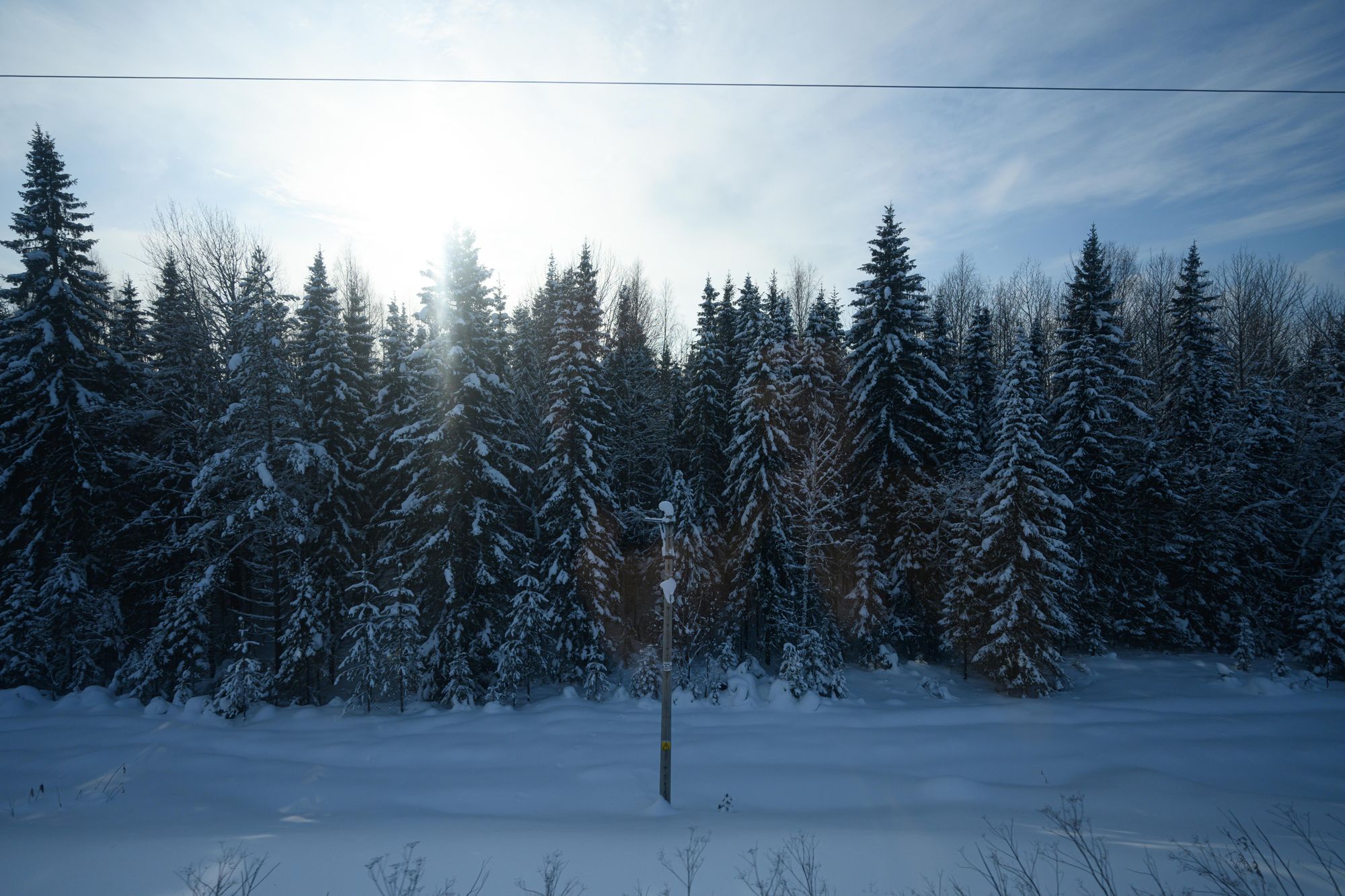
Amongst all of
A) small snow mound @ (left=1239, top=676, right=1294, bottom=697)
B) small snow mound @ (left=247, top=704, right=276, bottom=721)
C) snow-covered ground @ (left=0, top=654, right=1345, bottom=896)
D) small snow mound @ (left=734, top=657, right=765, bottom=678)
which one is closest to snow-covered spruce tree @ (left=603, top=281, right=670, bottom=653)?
small snow mound @ (left=734, top=657, right=765, bottom=678)

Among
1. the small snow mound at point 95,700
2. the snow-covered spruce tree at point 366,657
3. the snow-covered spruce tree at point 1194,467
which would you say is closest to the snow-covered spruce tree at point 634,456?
the snow-covered spruce tree at point 366,657

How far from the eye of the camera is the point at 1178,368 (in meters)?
29.8

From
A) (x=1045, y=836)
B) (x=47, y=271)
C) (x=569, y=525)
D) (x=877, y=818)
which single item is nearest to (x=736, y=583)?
(x=569, y=525)

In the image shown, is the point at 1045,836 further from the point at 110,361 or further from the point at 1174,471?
the point at 110,361

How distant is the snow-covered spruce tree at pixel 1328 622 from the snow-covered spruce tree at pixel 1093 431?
5938mm

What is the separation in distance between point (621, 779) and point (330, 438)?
1802cm

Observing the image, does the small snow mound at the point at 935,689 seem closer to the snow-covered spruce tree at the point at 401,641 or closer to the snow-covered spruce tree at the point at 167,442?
the snow-covered spruce tree at the point at 401,641

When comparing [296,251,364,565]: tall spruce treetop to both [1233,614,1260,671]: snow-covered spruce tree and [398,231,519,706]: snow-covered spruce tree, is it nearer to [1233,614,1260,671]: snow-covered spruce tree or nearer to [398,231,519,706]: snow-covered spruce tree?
[398,231,519,706]: snow-covered spruce tree

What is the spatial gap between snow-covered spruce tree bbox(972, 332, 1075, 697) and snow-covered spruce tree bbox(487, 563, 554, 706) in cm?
1622

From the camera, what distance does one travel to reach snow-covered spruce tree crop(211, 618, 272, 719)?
18859mm

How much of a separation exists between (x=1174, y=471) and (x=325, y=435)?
37.1 metres

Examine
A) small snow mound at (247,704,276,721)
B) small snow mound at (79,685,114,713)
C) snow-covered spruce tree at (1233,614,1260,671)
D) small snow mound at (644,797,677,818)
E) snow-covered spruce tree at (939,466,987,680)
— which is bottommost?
small snow mound at (247,704,276,721)

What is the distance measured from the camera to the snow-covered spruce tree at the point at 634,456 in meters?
26.2

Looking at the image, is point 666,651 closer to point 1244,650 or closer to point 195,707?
point 195,707
